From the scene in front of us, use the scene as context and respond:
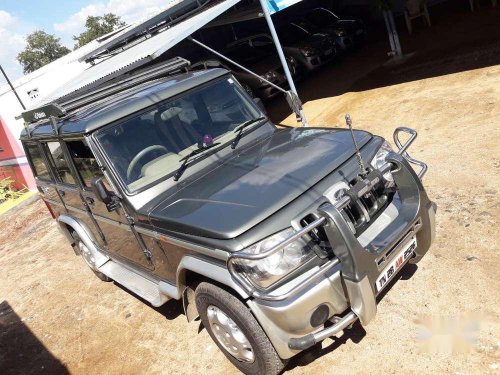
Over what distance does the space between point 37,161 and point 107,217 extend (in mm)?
1998

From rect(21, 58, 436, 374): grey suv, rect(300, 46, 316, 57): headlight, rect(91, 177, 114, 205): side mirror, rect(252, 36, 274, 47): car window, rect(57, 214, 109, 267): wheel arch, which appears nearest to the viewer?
rect(21, 58, 436, 374): grey suv

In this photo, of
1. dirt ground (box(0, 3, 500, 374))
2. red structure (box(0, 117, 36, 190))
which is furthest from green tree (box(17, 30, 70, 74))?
dirt ground (box(0, 3, 500, 374))

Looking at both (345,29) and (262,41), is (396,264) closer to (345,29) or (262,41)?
(345,29)

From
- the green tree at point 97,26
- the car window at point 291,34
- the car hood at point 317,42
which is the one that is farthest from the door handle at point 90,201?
the green tree at point 97,26

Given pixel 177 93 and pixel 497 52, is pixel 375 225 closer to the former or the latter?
pixel 177 93

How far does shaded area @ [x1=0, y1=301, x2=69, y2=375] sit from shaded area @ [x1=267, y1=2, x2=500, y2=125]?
717 cm

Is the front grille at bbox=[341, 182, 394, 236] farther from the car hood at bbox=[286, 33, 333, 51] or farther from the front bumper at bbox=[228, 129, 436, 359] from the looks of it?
the car hood at bbox=[286, 33, 333, 51]

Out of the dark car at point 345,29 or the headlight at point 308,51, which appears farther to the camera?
the dark car at point 345,29

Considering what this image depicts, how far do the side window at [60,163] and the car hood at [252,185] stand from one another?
1.76 metres

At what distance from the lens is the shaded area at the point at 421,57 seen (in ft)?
29.3

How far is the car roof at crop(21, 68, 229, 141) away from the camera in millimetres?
3902

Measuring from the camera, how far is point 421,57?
10.1 m

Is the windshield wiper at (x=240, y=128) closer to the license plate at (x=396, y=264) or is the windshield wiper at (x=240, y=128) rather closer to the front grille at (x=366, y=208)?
the front grille at (x=366, y=208)

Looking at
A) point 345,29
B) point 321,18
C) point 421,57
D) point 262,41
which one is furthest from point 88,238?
point 321,18
